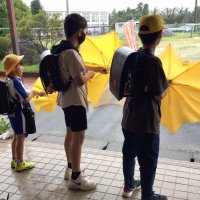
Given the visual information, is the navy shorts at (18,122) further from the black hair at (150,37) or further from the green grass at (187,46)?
the green grass at (187,46)

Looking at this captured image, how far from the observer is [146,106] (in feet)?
7.17

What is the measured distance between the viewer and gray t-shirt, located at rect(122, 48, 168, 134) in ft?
6.66

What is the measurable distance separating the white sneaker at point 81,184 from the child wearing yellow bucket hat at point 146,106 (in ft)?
2.07

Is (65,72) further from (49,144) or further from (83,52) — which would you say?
(49,144)

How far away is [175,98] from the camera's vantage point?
2658 millimetres

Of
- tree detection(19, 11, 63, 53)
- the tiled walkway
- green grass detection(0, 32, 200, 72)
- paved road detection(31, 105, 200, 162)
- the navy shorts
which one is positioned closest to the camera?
the tiled walkway

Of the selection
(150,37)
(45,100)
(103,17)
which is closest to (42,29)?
(103,17)

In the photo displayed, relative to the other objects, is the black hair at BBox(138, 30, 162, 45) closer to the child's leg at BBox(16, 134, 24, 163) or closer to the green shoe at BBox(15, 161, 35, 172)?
the child's leg at BBox(16, 134, 24, 163)

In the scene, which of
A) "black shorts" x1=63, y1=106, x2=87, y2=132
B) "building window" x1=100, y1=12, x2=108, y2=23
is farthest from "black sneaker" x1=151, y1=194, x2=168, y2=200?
"building window" x1=100, y1=12, x2=108, y2=23

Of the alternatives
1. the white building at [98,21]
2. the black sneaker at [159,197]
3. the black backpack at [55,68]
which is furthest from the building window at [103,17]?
the black sneaker at [159,197]

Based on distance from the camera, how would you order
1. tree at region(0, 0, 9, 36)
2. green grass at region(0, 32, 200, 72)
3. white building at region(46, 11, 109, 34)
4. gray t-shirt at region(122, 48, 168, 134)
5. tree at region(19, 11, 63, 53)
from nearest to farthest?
gray t-shirt at region(122, 48, 168, 134) → green grass at region(0, 32, 200, 72) → white building at region(46, 11, 109, 34) → tree at region(19, 11, 63, 53) → tree at region(0, 0, 9, 36)

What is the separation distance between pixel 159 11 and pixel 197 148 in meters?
2.07

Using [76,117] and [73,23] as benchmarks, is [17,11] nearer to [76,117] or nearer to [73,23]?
[73,23]

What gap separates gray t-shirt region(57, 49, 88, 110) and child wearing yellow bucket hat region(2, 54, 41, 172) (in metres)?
0.60
